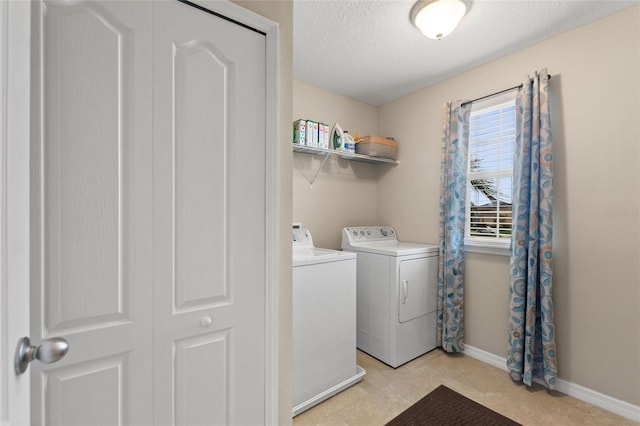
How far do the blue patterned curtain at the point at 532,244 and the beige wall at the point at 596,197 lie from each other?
0.14m

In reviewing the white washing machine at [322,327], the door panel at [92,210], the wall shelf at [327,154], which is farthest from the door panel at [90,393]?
the wall shelf at [327,154]

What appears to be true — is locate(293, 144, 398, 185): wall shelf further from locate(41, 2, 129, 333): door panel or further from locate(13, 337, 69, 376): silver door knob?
locate(13, 337, 69, 376): silver door knob

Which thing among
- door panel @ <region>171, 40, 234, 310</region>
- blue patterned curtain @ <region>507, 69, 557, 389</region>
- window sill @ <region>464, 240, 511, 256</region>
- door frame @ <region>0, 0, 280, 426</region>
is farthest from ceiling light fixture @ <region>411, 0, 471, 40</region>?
door frame @ <region>0, 0, 280, 426</region>

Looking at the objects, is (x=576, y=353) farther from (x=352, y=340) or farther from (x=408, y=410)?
(x=352, y=340)

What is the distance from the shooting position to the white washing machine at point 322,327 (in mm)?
1858

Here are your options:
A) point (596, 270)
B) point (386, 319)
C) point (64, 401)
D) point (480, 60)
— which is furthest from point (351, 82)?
point (64, 401)

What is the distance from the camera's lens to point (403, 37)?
6.75ft

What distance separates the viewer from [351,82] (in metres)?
2.77

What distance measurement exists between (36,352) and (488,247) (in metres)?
2.68

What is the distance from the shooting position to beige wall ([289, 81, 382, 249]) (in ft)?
9.01

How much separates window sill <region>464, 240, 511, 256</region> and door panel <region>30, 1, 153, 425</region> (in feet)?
7.95

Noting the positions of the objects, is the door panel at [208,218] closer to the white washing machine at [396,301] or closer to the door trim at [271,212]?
the door trim at [271,212]

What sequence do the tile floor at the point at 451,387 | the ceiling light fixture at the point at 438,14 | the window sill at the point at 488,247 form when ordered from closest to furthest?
the ceiling light fixture at the point at 438,14, the tile floor at the point at 451,387, the window sill at the point at 488,247

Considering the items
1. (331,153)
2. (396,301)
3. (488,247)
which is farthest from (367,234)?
(488,247)
